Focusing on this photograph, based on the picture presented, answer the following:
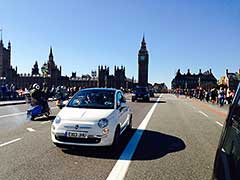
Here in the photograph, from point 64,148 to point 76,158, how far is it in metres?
0.91

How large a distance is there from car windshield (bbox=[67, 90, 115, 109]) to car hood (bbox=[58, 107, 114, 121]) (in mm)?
409

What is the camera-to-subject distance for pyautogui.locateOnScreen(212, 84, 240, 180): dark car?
7.32 ft

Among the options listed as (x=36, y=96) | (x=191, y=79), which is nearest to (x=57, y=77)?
(x=191, y=79)

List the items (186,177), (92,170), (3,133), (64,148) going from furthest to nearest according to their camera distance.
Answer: (3,133), (64,148), (92,170), (186,177)

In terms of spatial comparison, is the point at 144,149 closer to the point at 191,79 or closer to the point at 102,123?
the point at 102,123

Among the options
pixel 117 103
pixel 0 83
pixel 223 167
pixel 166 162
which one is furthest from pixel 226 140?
pixel 0 83

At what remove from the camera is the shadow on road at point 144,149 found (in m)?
7.38

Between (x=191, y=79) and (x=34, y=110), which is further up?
(x=191, y=79)

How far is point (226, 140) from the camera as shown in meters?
2.53

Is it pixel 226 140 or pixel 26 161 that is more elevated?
pixel 226 140

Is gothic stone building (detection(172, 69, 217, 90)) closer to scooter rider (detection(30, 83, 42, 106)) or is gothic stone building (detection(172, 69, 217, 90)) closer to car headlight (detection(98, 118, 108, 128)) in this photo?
scooter rider (detection(30, 83, 42, 106))

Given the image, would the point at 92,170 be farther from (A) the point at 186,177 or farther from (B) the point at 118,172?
(A) the point at 186,177

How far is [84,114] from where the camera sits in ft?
25.1

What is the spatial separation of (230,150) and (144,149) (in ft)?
19.2
